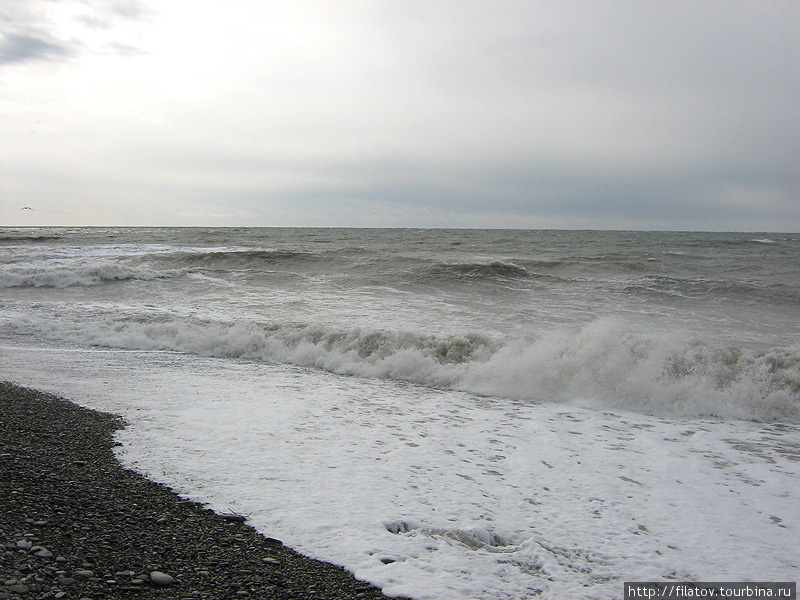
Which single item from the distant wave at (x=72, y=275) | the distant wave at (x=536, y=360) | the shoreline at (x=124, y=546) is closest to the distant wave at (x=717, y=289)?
the distant wave at (x=536, y=360)

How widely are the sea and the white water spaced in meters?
0.02

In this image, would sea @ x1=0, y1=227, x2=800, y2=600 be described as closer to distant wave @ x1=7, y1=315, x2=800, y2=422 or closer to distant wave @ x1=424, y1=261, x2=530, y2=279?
distant wave @ x1=7, y1=315, x2=800, y2=422

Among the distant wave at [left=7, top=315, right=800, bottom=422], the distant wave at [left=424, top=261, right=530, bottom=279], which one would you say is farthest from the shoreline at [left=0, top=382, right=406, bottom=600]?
the distant wave at [left=424, top=261, right=530, bottom=279]

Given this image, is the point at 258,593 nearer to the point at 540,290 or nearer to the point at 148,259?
the point at 540,290

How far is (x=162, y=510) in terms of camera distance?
3.28m

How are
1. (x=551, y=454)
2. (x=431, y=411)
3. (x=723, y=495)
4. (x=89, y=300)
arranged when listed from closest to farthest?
(x=723, y=495) < (x=551, y=454) < (x=431, y=411) < (x=89, y=300)

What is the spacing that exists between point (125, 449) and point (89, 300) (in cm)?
1123

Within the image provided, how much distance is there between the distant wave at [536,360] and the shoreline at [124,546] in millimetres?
4501

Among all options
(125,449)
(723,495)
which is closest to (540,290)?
(723,495)

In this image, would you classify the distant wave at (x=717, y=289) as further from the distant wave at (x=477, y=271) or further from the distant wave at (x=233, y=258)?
the distant wave at (x=233, y=258)

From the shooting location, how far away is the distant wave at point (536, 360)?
6.63m

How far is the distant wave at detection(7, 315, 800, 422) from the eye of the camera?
663 centimetres

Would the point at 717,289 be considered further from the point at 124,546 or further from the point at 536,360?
the point at 124,546

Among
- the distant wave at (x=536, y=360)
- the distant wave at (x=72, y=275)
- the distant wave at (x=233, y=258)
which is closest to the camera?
the distant wave at (x=536, y=360)
